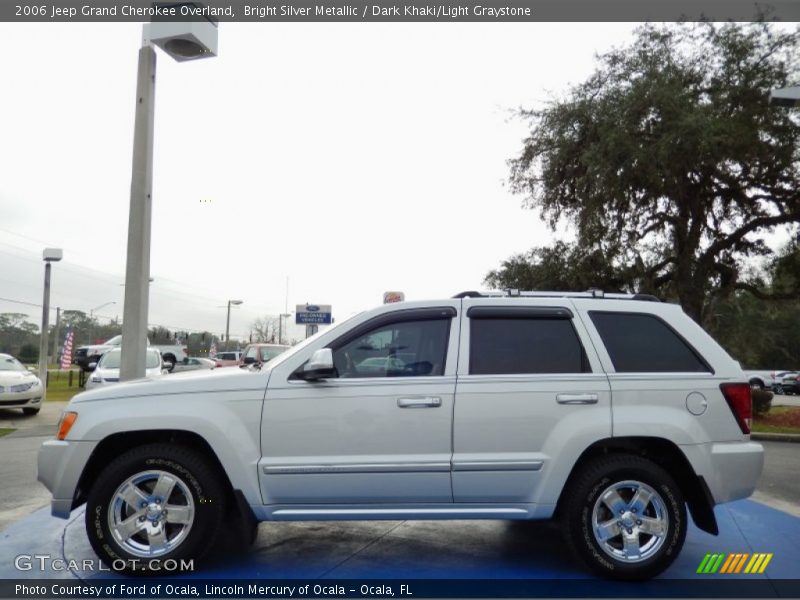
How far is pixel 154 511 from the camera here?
4.63 m

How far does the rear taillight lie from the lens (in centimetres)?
484

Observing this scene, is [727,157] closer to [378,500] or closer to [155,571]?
[378,500]

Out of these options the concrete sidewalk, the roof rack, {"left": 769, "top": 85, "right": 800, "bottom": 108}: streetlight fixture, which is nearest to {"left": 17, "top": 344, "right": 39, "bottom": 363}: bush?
the concrete sidewalk

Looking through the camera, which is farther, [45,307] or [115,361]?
[45,307]

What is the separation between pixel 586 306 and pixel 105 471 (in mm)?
3530

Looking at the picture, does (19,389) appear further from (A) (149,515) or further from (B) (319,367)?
(B) (319,367)

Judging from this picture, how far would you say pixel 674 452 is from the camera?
4836 mm

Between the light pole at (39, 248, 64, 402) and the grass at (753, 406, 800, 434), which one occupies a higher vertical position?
the light pole at (39, 248, 64, 402)

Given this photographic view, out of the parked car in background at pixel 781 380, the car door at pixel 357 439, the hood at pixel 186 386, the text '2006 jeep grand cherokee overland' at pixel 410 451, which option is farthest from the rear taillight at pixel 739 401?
the parked car in background at pixel 781 380

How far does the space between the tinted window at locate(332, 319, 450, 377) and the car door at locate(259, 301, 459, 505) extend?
75 mm

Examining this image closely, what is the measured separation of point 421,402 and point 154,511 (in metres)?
1.90

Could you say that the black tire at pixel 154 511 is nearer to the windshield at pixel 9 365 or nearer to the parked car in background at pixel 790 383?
the windshield at pixel 9 365

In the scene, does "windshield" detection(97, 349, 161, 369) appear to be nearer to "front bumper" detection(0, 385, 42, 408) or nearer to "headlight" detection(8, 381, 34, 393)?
"front bumper" detection(0, 385, 42, 408)

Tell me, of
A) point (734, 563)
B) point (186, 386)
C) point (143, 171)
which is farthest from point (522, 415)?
point (143, 171)
